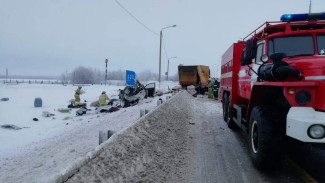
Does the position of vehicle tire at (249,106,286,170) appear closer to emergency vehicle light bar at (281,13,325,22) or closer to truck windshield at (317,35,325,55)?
truck windshield at (317,35,325,55)

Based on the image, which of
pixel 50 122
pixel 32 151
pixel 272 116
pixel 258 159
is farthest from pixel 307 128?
pixel 50 122

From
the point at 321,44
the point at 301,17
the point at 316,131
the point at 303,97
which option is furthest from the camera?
the point at 301,17

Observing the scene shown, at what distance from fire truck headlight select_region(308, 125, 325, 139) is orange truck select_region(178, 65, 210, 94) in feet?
90.3

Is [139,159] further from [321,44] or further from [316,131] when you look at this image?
[321,44]

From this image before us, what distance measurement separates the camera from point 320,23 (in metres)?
5.72

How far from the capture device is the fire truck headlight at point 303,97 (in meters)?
3.98

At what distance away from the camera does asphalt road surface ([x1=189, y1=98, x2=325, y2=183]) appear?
4918mm

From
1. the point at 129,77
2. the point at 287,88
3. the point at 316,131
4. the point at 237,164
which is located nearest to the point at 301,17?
the point at 287,88

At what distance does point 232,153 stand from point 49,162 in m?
4.32

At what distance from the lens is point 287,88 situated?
13.5ft

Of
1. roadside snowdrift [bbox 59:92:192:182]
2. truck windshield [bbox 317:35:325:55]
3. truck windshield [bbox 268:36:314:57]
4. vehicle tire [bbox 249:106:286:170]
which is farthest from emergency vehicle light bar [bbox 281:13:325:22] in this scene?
roadside snowdrift [bbox 59:92:192:182]

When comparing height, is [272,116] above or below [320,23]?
below

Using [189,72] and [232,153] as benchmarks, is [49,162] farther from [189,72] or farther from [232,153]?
[189,72]

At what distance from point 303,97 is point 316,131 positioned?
0.54 metres
